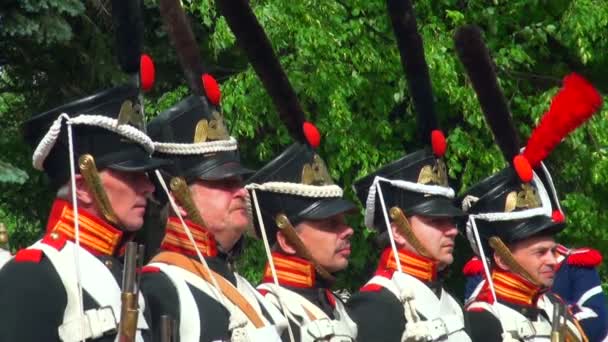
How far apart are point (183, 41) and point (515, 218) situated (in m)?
2.39

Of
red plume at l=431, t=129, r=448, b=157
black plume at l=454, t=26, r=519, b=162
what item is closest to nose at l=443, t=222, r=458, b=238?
red plume at l=431, t=129, r=448, b=157

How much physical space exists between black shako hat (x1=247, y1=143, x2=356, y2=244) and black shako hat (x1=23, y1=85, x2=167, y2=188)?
137 centimetres

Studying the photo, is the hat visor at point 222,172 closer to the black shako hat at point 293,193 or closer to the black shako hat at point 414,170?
the black shako hat at point 293,193

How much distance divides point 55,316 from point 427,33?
7.81 meters

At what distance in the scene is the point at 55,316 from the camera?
545cm

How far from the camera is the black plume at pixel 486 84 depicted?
27.8 ft

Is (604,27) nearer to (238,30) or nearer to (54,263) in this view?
(238,30)

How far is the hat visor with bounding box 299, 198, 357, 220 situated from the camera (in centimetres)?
717

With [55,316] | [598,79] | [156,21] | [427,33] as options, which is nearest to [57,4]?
[156,21]

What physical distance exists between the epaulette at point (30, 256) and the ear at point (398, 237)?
2.75 metres

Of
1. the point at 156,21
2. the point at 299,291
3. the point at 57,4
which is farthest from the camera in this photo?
the point at 156,21

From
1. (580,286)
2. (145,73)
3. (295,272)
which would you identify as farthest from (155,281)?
(580,286)

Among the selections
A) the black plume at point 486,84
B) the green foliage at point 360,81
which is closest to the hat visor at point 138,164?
the black plume at point 486,84

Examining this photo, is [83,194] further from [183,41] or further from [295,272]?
[295,272]
